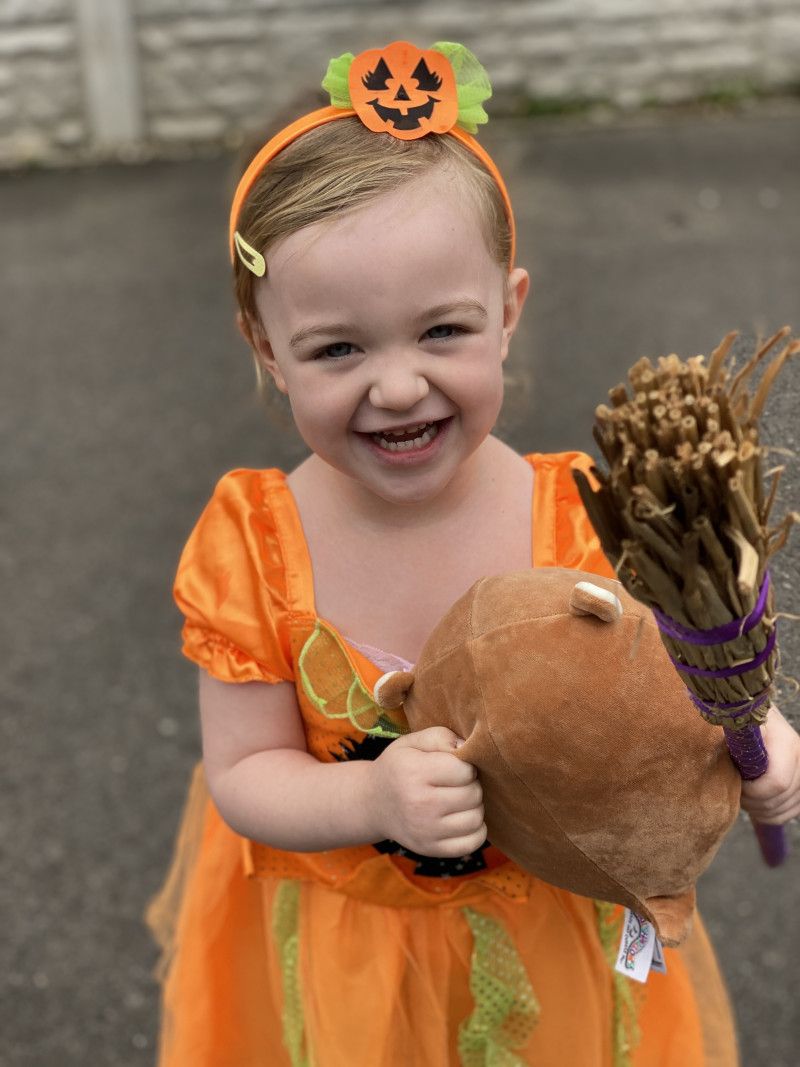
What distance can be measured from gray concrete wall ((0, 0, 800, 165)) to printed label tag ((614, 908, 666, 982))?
449 cm

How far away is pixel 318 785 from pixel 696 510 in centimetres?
54

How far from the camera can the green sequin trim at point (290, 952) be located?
4.38 ft

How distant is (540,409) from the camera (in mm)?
3602

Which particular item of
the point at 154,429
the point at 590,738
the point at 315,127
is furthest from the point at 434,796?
the point at 154,429

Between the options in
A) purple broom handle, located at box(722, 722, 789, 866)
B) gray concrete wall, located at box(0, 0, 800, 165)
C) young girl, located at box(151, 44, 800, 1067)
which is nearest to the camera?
purple broom handle, located at box(722, 722, 789, 866)

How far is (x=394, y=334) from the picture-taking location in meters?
1.03

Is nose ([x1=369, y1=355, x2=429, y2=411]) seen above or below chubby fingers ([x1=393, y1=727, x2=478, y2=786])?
above

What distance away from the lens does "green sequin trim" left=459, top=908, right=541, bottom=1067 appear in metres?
1.25

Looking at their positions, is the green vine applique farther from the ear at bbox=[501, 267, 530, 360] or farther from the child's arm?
the ear at bbox=[501, 267, 530, 360]

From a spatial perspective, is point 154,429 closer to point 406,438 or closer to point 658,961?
point 406,438

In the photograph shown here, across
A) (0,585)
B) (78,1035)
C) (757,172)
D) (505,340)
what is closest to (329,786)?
(505,340)

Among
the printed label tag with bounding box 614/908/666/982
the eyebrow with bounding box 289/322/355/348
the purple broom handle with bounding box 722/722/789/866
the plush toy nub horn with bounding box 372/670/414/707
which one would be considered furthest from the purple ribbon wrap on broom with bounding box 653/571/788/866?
the eyebrow with bounding box 289/322/355/348

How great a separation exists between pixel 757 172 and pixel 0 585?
11.3ft

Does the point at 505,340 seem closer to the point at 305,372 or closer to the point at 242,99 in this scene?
the point at 305,372
